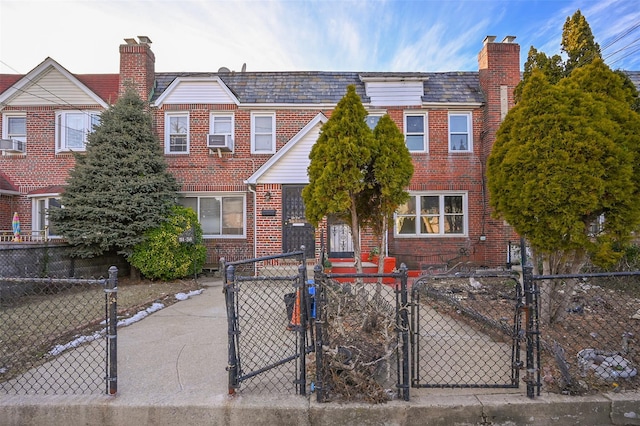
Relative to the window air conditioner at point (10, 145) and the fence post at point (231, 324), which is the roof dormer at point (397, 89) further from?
the window air conditioner at point (10, 145)

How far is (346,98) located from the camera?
16.1ft

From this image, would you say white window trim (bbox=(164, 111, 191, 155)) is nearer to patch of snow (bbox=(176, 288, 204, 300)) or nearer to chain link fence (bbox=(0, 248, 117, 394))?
chain link fence (bbox=(0, 248, 117, 394))

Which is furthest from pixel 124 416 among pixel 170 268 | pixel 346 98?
pixel 170 268

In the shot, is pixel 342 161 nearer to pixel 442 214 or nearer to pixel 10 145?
pixel 442 214

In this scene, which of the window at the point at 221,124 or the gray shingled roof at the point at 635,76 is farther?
the gray shingled roof at the point at 635,76

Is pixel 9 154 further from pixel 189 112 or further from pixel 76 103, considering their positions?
pixel 189 112

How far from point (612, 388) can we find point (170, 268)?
938 cm

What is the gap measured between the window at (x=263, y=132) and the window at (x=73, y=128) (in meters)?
5.56

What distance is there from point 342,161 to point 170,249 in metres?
7.02

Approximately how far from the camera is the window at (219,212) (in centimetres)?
1230

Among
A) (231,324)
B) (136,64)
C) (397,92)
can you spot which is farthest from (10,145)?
(231,324)

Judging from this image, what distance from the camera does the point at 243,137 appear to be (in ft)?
40.2

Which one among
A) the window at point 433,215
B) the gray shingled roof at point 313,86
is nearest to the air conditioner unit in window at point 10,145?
the gray shingled roof at point 313,86

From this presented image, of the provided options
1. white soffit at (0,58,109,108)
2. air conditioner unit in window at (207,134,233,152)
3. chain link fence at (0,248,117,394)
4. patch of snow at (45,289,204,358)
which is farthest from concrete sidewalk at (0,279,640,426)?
white soffit at (0,58,109,108)
